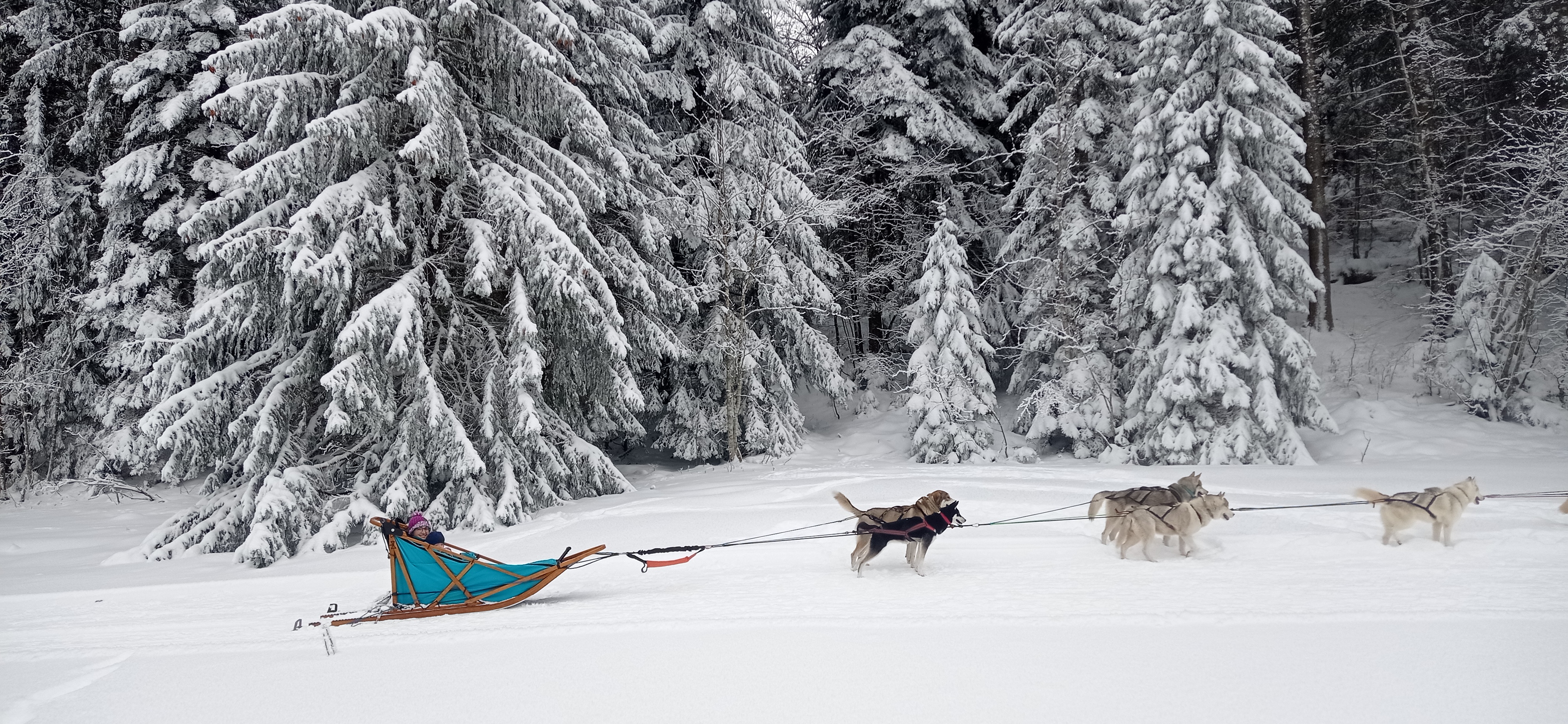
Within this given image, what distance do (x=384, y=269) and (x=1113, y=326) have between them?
13217 millimetres

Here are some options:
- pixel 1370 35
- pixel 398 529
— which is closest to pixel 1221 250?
pixel 1370 35

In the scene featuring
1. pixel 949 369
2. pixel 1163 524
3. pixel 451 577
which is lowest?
pixel 1163 524

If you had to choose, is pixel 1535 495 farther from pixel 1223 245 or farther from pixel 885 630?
pixel 885 630

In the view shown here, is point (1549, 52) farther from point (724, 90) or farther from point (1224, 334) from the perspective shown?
point (724, 90)

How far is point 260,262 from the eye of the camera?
401 inches

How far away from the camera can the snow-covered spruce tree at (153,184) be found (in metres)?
13.7

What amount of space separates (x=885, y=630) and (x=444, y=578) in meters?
3.63

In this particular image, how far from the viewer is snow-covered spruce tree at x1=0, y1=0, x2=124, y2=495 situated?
50.0 feet

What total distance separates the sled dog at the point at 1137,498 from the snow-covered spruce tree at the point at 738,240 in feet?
26.4

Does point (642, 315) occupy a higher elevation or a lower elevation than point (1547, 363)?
higher

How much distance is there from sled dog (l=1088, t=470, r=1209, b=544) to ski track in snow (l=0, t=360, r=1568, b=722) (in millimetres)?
286

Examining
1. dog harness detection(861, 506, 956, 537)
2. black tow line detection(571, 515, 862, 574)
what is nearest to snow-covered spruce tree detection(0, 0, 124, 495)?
black tow line detection(571, 515, 862, 574)

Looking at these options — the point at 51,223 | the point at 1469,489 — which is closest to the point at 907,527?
the point at 1469,489

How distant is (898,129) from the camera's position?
18531mm
